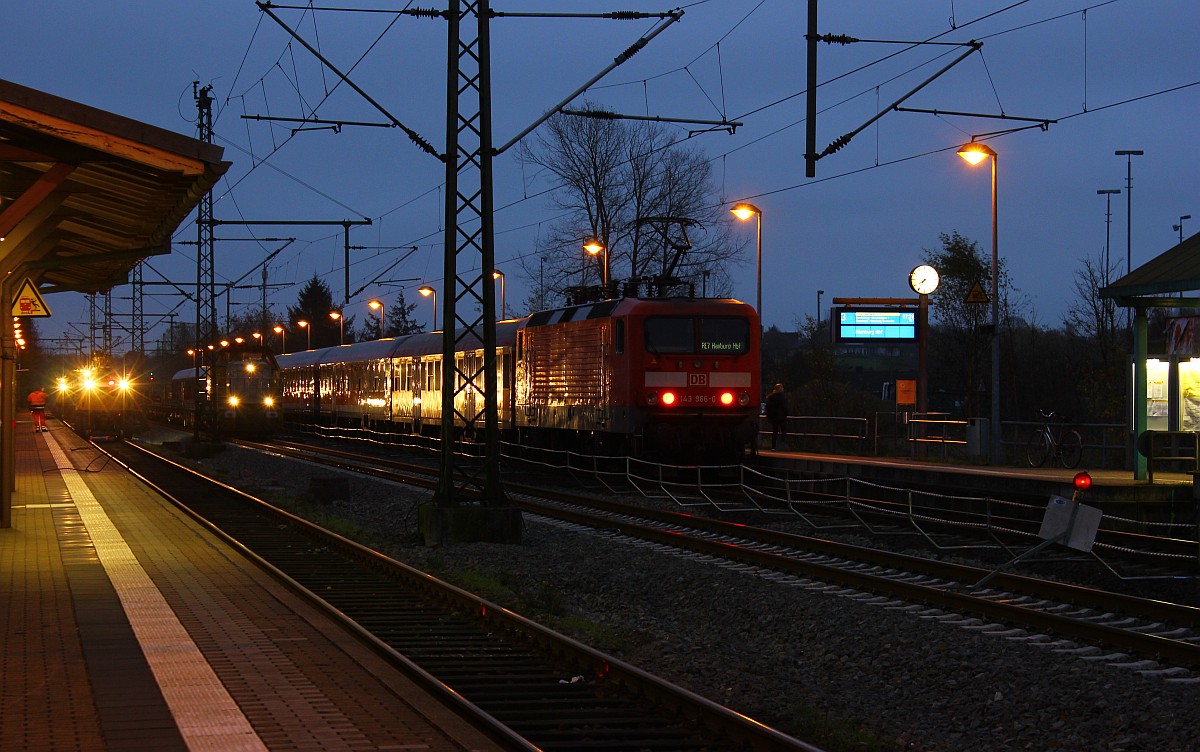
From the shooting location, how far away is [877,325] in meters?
33.2

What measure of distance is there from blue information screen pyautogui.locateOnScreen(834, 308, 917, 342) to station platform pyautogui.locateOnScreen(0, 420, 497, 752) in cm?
2082

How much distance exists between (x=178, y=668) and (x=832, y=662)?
4.43m

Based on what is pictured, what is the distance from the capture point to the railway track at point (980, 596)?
926 centimetres

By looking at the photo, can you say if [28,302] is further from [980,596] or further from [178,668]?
[980,596]

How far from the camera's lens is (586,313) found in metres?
26.3

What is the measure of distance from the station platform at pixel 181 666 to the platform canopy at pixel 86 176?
152 inches

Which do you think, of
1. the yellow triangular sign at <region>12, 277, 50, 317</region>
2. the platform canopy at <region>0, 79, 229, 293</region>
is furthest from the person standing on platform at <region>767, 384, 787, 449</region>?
the yellow triangular sign at <region>12, 277, 50, 317</region>

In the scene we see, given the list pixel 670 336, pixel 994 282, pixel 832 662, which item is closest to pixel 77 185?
pixel 832 662

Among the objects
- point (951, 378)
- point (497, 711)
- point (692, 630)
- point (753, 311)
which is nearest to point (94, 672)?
point (497, 711)

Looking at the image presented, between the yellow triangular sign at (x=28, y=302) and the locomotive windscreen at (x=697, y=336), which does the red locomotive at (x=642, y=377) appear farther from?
the yellow triangular sign at (x=28, y=302)

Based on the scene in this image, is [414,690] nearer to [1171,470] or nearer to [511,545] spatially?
[511,545]

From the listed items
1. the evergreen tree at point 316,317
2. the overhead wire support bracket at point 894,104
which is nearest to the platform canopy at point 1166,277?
the overhead wire support bracket at point 894,104

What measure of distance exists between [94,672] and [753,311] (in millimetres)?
17881

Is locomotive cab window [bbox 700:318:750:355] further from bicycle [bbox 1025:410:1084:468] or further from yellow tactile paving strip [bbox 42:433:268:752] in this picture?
yellow tactile paving strip [bbox 42:433:268:752]
